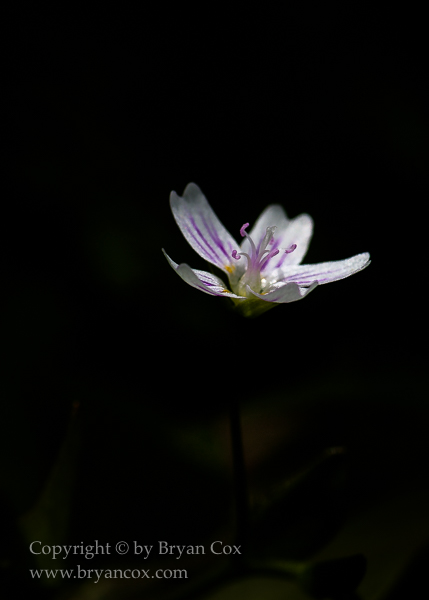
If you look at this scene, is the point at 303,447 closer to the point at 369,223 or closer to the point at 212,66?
the point at 369,223

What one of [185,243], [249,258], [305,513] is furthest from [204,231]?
[185,243]

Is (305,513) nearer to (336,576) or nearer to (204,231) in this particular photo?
(336,576)

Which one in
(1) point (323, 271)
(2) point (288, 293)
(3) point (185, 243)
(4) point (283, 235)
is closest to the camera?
(2) point (288, 293)

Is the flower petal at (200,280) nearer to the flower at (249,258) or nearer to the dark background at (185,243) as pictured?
the flower at (249,258)

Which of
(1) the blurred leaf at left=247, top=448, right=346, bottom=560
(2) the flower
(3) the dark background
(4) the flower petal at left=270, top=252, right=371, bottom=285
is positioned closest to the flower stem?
(1) the blurred leaf at left=247, top=448, right=346, bottom=560

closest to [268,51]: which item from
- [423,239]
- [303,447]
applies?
[423,239]

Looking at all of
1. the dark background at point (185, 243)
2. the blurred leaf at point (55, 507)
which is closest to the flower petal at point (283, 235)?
the blurred leaf at point (55, 507)
